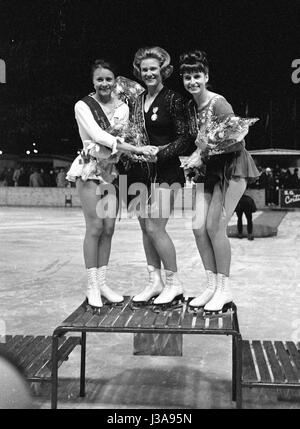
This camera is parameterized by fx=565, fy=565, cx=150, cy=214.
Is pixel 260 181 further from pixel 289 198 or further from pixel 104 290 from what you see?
pixel 104 290

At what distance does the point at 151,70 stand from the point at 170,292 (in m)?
1.40

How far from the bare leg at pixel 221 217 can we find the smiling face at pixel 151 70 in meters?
0.76

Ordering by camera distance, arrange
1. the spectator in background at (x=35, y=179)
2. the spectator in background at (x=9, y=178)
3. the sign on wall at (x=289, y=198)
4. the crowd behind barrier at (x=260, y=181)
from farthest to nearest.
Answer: the spectator in background at (x=9, y=178) → the spectator in background at (x=35, y=179) → the crowd behind barrier at (x=260, y=181) → the sign on wall at (x=289, y=198)

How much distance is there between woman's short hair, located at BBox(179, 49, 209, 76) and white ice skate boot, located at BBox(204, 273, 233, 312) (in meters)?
1.27

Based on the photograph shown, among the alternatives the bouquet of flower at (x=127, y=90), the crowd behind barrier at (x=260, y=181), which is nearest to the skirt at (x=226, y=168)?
the bouquet of flower at (x=127, y=90)

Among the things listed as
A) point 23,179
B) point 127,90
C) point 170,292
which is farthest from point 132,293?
point 23,179

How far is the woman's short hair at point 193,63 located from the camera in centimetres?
341

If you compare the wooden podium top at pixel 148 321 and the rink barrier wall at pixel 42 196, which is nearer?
the wooden podium top at pixel 148 321

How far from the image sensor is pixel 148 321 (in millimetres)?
3137

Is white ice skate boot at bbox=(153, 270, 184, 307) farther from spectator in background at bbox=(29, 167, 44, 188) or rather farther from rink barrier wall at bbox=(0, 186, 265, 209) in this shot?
spectator in background at bbox=(29, 167, 44, 188)

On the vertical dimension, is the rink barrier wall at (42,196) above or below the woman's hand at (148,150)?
below

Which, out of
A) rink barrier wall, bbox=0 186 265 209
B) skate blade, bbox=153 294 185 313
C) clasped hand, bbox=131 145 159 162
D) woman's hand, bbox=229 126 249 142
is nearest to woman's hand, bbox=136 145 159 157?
clasped hand, bbox=131 145 159 162

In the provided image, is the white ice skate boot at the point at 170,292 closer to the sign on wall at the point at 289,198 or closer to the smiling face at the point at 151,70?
the smiling face at the point at 151,70
